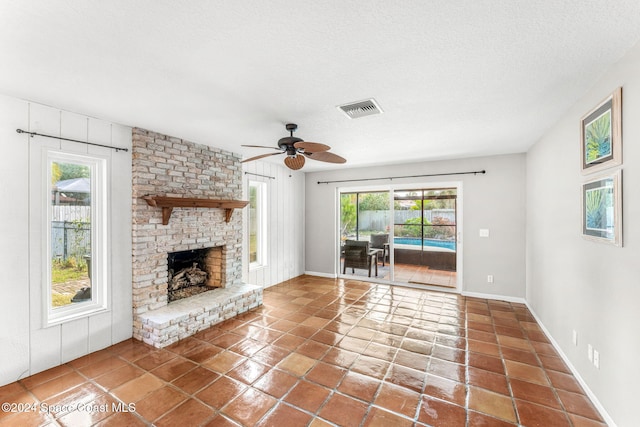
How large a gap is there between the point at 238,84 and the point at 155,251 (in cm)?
238

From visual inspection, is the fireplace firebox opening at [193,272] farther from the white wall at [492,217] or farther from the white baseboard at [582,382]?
the white baseboard at [582,382]

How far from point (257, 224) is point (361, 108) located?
341cm

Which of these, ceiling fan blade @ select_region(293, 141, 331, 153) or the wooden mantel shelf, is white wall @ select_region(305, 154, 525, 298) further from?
the wooden mantel shelf

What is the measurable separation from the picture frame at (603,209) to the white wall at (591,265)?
6cm

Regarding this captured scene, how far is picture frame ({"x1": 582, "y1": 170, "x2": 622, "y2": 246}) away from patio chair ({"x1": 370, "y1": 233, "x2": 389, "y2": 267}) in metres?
3.85

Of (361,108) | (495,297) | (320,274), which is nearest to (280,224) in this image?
(320,274)

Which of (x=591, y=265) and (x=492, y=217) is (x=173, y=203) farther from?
(x=492, y=217)

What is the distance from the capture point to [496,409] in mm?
2098

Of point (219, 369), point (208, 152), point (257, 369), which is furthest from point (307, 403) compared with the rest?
point (208, 152)

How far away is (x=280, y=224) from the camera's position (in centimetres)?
583

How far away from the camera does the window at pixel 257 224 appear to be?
17.2 ft

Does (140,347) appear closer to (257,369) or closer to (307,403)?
(257,369)

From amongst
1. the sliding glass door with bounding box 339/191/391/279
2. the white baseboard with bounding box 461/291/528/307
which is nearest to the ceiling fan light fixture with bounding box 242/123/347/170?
the sliding glass door with bounding box 339/191/391/279

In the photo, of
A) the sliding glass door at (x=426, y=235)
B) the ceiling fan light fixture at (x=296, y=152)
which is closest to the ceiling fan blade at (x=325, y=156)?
the ceiling fan light fixture at (x=296, y=152)
